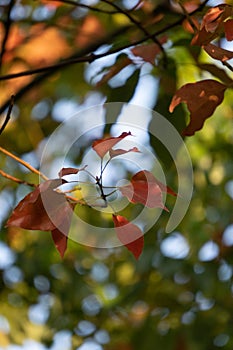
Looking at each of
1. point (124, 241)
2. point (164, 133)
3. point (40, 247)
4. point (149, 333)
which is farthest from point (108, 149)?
point (40, 247)

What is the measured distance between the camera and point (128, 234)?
798 millimetres

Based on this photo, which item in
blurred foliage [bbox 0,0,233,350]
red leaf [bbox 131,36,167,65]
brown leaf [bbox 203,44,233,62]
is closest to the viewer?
brown leaf [bbox 203,44,233,62]

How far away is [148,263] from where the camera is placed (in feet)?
5.56

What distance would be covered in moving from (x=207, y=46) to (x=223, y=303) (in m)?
0.98

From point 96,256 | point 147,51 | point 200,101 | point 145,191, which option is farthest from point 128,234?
point 96,256

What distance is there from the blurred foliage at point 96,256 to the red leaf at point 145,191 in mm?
678

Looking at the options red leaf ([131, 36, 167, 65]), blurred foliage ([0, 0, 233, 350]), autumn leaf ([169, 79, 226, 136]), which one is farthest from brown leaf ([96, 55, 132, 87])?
blurred foliage ([0, 0, 233, 350])

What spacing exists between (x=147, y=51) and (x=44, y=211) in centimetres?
30

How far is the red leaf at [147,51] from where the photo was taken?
970 millimetres

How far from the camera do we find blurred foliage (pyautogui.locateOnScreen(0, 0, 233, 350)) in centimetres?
161

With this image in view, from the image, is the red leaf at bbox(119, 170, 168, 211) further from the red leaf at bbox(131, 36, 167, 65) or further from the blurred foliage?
the blurred foliage

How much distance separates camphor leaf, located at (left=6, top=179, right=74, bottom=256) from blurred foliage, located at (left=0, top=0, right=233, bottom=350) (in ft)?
2.33

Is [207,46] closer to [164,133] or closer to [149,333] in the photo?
[164,133]

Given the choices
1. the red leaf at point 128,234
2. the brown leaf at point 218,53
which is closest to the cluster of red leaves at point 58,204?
the red leaf at point 128,234
